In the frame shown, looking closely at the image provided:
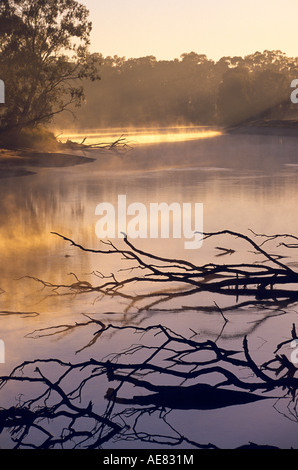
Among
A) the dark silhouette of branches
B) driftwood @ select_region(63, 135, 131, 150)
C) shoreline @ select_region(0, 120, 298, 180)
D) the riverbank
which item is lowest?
shoreline @ select_region(0, 120, 298, 180)

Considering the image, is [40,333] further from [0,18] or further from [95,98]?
[95,98]

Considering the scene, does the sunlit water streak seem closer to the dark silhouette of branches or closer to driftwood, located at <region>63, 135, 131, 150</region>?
driftwood, located at <region>63, 135, 131, 150</region>

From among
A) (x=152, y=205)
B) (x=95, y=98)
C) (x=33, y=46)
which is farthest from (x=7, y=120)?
(x=95, y=98)

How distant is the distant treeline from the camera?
105875 millimetres

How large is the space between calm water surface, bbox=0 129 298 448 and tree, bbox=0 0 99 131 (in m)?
20.2

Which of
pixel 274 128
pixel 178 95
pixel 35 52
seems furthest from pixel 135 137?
pixel 178 95

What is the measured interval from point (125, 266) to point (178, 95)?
146m

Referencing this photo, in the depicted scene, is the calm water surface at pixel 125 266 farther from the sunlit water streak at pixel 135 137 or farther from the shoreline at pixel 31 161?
the sunlit water streak at pixel 135 137

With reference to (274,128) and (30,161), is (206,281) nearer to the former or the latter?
(30,161)

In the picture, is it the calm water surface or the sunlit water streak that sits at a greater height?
the sunlit water streak

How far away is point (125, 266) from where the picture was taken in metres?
9.87

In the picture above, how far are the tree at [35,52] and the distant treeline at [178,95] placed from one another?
58587 millimetres

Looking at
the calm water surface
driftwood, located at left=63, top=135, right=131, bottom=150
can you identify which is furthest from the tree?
the calm water surface

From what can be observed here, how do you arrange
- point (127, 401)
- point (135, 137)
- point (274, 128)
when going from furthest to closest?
point (274, 128) → point (135, 137) → point (127, 401)
